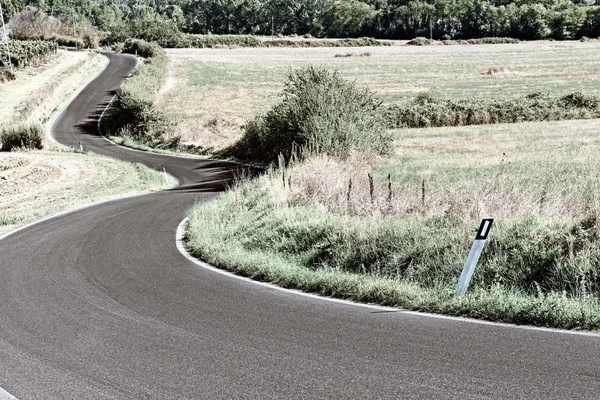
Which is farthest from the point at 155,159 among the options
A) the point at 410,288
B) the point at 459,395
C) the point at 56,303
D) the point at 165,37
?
the point at 165,37

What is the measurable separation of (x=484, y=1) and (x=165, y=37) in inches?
3929

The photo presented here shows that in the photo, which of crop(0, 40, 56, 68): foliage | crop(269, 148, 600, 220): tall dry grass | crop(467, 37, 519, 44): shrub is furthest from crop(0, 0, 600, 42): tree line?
crop(269, 148, 600, 220): tall dry grass

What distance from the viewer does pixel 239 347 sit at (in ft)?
22.0

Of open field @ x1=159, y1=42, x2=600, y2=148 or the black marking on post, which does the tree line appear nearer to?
open field @ x1=159, y1=42, x2=600, y2=148

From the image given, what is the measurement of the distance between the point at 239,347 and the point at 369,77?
66640 millimetres

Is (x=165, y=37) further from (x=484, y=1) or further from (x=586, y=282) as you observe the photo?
(x=586, y=282)

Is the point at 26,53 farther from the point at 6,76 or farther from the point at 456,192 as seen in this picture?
the point at 456,192

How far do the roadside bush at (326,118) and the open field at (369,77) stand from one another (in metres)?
13.3

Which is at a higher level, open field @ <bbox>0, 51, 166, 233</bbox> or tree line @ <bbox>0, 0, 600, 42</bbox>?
tree line @ <bbox>0, 0, 600, 42</bbox>

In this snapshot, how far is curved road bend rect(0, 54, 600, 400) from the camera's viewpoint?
5.48m

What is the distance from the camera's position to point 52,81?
68938 mm

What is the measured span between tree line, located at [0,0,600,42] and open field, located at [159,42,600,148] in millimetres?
47143

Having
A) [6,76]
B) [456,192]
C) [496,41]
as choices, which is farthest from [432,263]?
[496,41]

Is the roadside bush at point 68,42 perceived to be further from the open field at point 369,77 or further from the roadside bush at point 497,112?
the roadside bush at point 497,112
